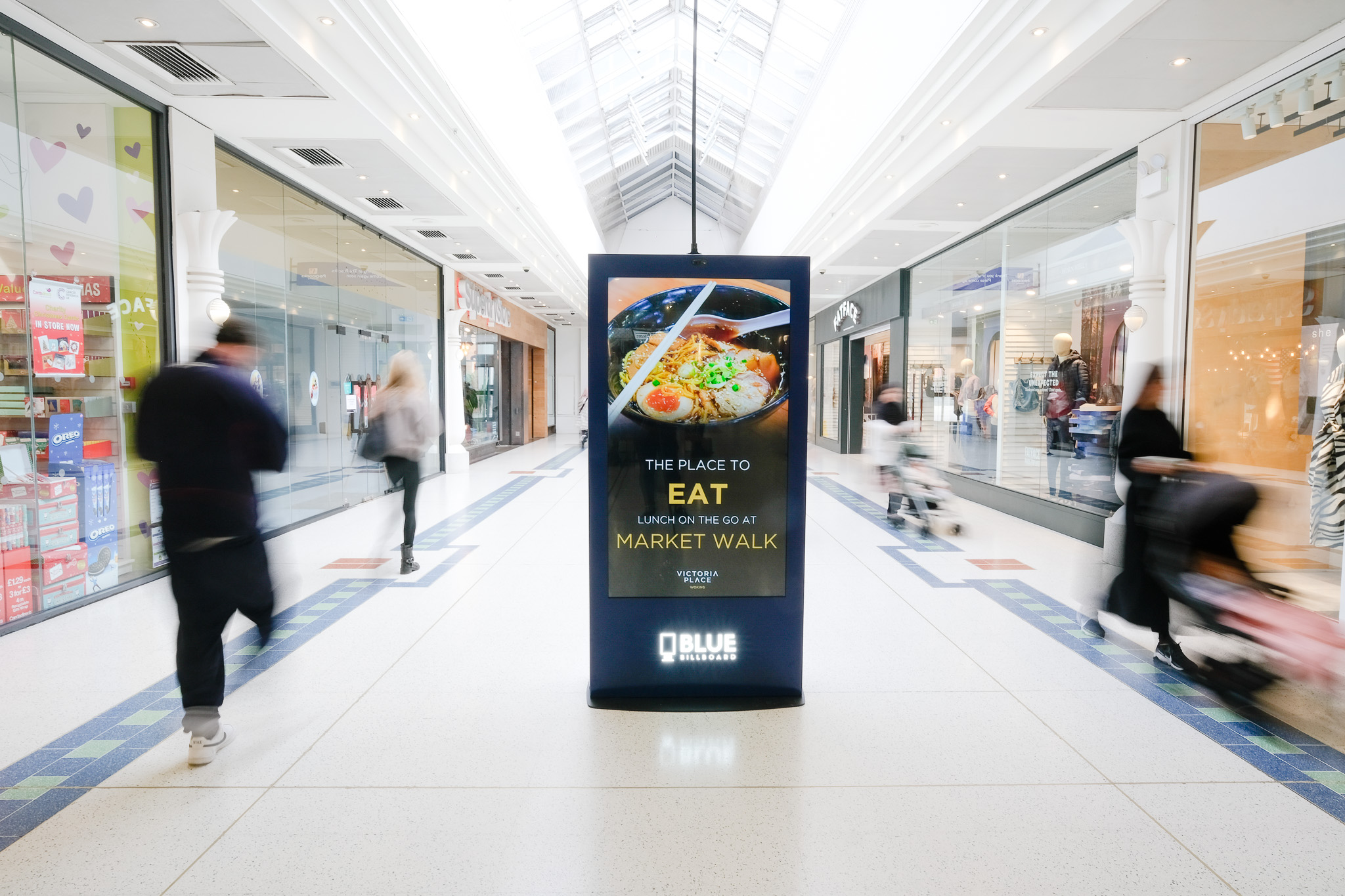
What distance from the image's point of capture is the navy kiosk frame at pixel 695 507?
2.89 meters

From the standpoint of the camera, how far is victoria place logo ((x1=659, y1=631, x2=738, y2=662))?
309 cm

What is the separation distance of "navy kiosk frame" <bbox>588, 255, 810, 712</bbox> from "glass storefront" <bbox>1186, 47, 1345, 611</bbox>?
134 inches

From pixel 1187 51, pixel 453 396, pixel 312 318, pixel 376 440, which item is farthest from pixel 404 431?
pixel 453 396

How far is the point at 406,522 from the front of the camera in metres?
Answer: 5.40

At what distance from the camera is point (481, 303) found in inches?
545

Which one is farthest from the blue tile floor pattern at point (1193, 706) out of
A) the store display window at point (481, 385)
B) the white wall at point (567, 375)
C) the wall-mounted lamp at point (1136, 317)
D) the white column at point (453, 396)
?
the white wall at point (567, 375)

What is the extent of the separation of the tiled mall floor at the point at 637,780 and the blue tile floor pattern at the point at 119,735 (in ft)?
0.18

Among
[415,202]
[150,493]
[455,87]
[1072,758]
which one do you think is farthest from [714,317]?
[415,202]

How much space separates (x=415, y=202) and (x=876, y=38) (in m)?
5.09

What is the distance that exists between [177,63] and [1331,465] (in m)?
7.71

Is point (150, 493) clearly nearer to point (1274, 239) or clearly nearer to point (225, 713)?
point (225, 713)

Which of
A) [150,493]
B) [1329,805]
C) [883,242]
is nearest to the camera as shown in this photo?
[1329,805]

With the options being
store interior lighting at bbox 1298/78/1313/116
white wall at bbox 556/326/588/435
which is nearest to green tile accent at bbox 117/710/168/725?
store interior lighting at bbox 1298/78/1313/116

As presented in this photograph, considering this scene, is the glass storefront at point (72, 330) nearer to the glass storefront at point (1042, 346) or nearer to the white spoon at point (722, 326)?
the white spoon at point (722, 326)
